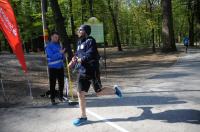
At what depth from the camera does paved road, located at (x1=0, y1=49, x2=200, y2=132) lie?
24.8 ft

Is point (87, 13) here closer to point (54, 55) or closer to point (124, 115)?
point (54, 55)

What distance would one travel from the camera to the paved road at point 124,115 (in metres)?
7.56

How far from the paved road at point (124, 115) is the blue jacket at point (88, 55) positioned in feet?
3.57

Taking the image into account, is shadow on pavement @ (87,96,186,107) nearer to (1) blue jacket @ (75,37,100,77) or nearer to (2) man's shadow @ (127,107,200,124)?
(2) man's shadow @ (127,107,200,124)

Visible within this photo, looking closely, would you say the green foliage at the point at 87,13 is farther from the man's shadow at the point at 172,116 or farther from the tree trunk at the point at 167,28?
the man's shadow at the point at 172,116

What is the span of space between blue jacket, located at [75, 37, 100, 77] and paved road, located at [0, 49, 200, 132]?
109 centimetres

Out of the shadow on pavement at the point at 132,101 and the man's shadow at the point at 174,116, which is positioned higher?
the man's shadow at the point at 174,116

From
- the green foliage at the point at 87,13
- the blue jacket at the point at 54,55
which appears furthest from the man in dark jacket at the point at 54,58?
the green foliage at the point at 87,13

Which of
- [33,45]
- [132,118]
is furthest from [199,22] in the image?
[132,118]

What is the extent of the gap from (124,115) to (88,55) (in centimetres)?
172

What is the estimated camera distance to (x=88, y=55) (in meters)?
7.76

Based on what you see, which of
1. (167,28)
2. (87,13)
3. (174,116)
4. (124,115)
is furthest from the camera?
(87,13)

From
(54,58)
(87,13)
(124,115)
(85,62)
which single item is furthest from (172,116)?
(87,13)

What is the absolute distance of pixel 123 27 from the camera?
7525cm
